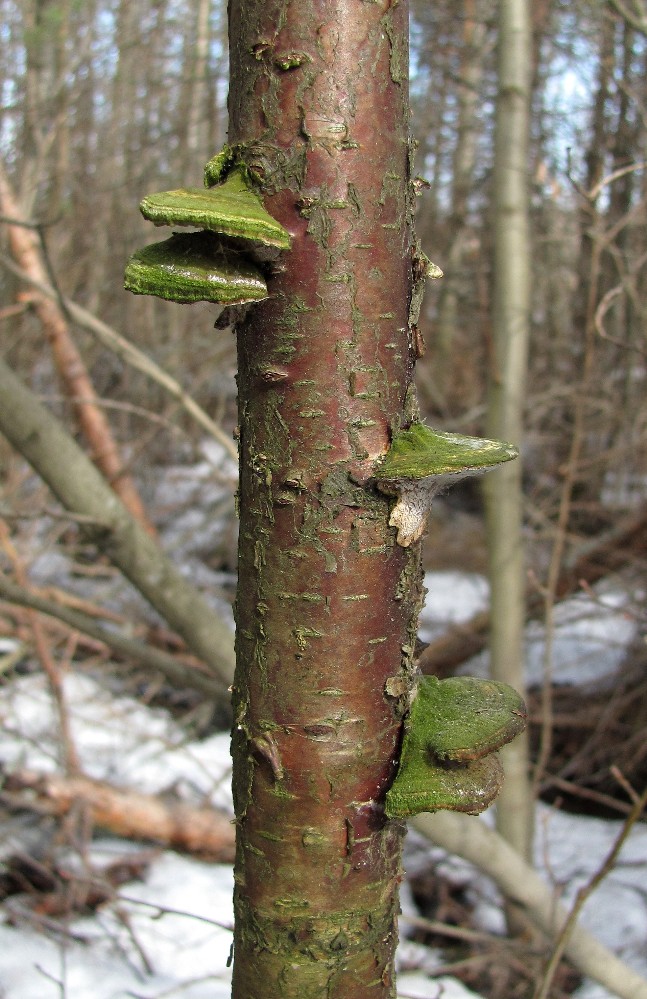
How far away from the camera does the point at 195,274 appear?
2.48 ft

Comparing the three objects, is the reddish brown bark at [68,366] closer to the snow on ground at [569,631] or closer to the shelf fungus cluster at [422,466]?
the snow on ground at [569,631]

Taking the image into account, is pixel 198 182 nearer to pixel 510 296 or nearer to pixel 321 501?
pixel 510 296

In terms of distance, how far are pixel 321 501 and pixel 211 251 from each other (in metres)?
0.27

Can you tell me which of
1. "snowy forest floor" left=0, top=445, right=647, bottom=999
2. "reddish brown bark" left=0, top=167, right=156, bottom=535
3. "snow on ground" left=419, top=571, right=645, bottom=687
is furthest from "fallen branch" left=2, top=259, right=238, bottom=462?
"snow on ground" left=419, top=571, right=645, bottom=687

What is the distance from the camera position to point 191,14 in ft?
23.7

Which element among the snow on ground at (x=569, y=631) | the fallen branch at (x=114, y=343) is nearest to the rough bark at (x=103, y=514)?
the fallen branch at (x=114, y=343)

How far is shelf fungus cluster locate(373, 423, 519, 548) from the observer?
0.80m

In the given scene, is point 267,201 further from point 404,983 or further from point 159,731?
point 159,731

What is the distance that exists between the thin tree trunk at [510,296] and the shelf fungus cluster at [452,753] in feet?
6.80

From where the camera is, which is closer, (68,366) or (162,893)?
(162,893)

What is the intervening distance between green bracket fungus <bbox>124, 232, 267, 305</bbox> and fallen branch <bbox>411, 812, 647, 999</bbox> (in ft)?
5.70

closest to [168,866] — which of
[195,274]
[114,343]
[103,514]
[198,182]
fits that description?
[103,514]

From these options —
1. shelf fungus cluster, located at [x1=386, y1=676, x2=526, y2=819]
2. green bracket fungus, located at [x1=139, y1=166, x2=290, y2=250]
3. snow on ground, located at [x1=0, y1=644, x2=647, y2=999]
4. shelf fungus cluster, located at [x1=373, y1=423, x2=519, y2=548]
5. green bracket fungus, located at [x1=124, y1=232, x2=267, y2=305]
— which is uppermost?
green bracket fungus, located at [x1=139, y1=166, x2=290, y2=250]

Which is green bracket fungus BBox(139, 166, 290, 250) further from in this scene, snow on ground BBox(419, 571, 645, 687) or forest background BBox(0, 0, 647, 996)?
snow on ground BBox(419, 571, 645, 687)
